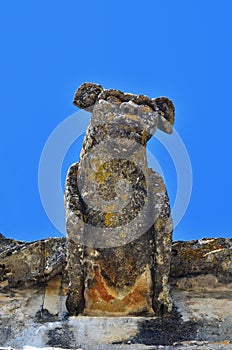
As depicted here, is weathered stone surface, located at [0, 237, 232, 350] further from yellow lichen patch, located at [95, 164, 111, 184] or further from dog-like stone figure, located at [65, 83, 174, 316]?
yellow lichen patch, located at [95, 164, 111, 184]

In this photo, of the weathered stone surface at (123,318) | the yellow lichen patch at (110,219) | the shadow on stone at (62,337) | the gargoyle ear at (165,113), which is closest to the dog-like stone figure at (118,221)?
the yellow lichen patch at (110,219)

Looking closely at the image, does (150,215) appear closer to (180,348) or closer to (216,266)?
(216,266)

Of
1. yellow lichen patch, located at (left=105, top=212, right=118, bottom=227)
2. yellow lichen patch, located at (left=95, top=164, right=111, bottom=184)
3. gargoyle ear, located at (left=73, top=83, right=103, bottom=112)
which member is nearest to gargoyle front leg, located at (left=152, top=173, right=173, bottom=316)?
yellow lichen patch, located at (left=105, top=212, right=118, bottom=227)

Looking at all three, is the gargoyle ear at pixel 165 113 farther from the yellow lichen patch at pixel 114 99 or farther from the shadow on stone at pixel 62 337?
the shadow on stone at pixel 62 337

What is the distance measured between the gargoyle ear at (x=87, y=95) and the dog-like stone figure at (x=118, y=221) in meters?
0.14

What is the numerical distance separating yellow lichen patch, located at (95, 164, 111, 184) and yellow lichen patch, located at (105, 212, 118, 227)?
1.21 feet

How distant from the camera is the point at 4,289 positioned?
6297mm


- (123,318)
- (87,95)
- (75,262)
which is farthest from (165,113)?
(123,318)

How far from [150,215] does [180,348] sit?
5.70 feet

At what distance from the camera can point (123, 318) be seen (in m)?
5.54

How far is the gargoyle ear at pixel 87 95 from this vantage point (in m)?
6.37

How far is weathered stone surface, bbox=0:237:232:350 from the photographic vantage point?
5.09 metres

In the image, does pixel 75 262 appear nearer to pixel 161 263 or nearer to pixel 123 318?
pixel 123 318

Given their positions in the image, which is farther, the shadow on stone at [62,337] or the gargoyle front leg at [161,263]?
the gargoyle front leg at [161,263]
